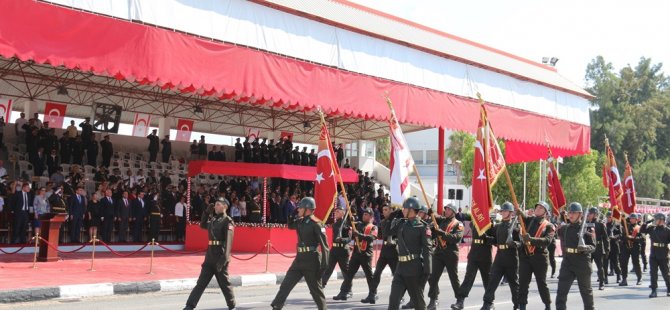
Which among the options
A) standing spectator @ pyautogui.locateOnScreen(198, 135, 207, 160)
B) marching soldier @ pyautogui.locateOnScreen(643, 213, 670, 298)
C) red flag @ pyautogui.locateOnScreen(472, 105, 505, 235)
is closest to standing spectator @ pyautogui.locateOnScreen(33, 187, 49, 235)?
standing spectator @ pyautogui.locateOnScreen(198, 135, 207, 160)

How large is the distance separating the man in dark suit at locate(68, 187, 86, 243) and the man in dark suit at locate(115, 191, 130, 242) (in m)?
1.15

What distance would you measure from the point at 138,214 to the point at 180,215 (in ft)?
5.55

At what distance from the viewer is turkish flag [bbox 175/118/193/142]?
31.6 m

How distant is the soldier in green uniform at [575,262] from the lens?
10.1 m

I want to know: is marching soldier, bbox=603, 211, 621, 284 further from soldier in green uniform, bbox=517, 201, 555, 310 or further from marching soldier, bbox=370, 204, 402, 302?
marching soldier, bbox=370, 204, 402, 302

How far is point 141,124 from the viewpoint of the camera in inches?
1194

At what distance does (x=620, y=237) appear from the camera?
1736 centimetres

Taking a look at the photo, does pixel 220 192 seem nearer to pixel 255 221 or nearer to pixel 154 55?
pixel 255 221

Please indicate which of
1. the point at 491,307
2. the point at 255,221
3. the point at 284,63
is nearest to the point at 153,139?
the point at 255,221

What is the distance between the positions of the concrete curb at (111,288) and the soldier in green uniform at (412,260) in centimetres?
622

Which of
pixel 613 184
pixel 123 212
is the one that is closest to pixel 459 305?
pixel 613 184

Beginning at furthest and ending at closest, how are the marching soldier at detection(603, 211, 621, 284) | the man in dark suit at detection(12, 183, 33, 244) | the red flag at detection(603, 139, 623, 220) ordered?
the red flag at detection(603, 139, 623, 220), the man in dark suit at detection(12, 183, 33, 244), the marching soldier at detection(603, 211, 621, 284)

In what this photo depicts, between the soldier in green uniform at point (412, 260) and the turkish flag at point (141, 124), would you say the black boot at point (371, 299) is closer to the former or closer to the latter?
the soldier in green uniform at point (412, 260)

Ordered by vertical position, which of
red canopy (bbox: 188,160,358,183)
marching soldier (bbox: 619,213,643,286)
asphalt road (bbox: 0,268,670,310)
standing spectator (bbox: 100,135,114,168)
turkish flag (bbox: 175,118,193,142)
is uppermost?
turkish flag (bbox: 175,118,193,142)
